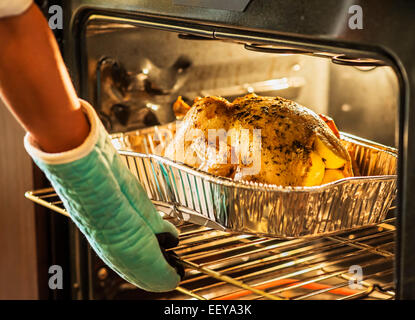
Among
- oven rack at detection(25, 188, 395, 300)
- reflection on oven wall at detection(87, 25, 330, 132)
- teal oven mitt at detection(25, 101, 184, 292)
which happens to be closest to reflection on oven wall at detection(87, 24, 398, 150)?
reflection on oven wall at detection(87, 25, 330, 132)

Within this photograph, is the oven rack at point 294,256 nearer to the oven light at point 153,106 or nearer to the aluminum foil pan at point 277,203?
the aluminum foil pan at point 277,203

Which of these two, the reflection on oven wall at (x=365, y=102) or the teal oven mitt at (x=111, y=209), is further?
the reflection on oven wall at (x=365, y=102)

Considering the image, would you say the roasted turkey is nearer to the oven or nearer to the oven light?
the oven

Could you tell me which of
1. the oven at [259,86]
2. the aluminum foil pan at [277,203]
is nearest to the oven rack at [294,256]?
the oven at [259,86]

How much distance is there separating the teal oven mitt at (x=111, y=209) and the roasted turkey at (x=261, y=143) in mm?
149

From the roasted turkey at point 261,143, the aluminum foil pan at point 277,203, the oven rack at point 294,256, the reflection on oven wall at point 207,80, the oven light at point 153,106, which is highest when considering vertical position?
the reflection on oven wall at point 207,80

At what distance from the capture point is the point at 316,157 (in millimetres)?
847

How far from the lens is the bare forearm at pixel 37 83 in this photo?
2.03 ft

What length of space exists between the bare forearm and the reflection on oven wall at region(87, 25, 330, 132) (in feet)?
1.49

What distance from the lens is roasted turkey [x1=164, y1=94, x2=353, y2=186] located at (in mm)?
845

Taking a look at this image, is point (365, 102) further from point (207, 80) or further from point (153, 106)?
point (153, 106)

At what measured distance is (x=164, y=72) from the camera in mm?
1229

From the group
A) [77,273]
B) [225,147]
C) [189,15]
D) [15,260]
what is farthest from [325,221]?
[15,260]
